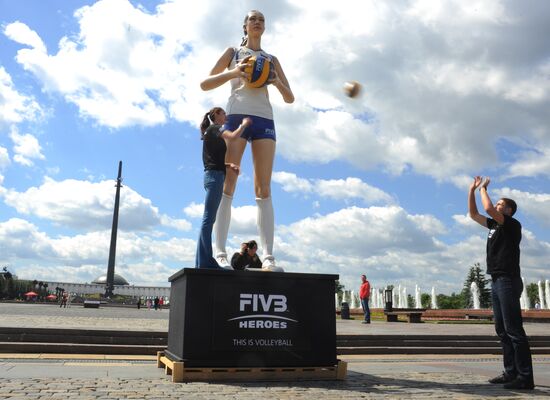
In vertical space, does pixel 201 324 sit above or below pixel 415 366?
above

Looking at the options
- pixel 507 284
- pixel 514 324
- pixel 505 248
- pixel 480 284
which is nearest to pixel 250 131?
pixel 505 248

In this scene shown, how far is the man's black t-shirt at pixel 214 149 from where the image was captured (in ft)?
22.3

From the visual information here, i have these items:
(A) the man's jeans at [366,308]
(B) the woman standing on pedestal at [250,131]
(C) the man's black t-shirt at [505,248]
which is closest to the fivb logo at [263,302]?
(B) the woman standing on pedestal at [250,131]

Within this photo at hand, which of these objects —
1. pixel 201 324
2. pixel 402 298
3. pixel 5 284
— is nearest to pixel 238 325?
pixel 201 324

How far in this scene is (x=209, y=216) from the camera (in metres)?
6.73

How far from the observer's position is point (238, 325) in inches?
244

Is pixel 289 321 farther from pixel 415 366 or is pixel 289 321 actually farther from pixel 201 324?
pixel 415 366

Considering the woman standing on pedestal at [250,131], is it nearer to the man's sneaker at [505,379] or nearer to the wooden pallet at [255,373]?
the wooden pallet at [255,373]

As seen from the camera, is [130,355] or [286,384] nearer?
[286,384]

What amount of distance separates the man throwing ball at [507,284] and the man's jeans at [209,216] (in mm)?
3436

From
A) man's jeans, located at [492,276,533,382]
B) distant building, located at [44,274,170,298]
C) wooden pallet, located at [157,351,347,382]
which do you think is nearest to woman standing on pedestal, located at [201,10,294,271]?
wooden pallet, located at [157,351,347,382]

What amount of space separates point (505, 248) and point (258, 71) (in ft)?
13.6

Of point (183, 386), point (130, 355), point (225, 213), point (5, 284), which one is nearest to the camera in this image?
point (183, 386)

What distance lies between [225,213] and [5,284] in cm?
11662
